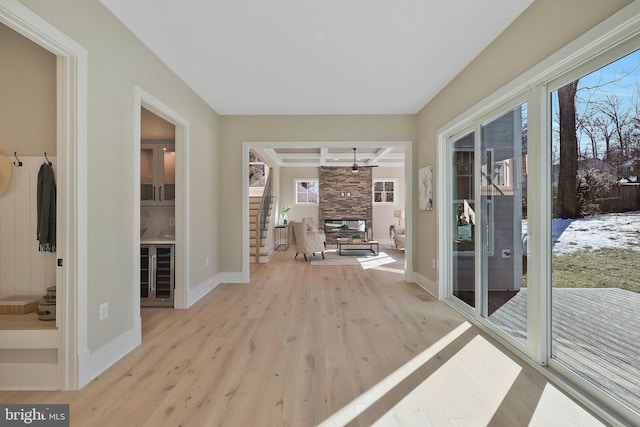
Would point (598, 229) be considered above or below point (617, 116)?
below

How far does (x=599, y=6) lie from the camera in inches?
69.0

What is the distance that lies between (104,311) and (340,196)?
28.5 feet

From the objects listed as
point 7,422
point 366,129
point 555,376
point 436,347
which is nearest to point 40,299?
point 7,422

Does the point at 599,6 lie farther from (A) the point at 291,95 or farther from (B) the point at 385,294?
(B) the point at 385,294

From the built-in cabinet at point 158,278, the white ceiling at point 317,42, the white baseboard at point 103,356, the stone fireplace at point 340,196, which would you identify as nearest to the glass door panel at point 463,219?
the white ceiling at point 317,42

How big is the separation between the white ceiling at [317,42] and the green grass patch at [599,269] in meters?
1.86

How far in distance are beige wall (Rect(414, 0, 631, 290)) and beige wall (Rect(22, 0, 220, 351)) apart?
10.4 ft

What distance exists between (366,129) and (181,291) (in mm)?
3555

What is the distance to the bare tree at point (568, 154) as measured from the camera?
206cm

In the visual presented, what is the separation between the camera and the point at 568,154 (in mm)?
2104

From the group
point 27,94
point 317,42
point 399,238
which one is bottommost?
point 399,238

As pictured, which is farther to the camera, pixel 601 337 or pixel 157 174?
pixel 157 174

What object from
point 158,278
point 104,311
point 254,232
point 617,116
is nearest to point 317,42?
point 617,116

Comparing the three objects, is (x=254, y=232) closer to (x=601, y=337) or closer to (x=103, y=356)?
(x=103, y=356)
